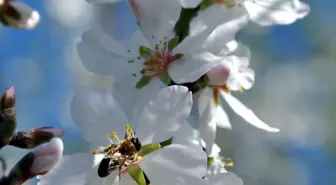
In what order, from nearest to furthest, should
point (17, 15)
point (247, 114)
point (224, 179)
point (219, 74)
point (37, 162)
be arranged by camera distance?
point (17, 15)
point (37, 162)
point (224, 179)
point (219, 74)
point (247, 114)

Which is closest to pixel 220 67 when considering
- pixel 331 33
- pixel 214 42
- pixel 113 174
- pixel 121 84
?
pixel 214 42

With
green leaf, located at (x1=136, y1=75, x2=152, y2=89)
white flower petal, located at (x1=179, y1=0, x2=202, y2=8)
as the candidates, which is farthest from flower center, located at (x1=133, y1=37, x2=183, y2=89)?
white flower petal, located at (x1=179, y1=0, x2=202, y2=8)

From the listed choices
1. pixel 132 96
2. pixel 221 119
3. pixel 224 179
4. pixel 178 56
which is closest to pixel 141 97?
pixel 132 96

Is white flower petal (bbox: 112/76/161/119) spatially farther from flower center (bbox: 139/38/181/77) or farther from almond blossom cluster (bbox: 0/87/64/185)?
almond blossom cluster (bbox: 0/87/64/185)

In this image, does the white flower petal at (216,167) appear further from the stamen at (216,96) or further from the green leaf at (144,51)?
the green leaf at (144,51)

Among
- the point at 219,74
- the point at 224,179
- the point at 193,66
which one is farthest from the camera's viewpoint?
the point at 219,74

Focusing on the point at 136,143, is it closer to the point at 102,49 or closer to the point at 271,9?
the point at 102,49

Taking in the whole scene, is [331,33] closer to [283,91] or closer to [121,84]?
[283,91]

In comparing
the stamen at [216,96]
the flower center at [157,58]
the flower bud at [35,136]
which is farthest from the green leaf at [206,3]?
the flower bud at [35,136]
